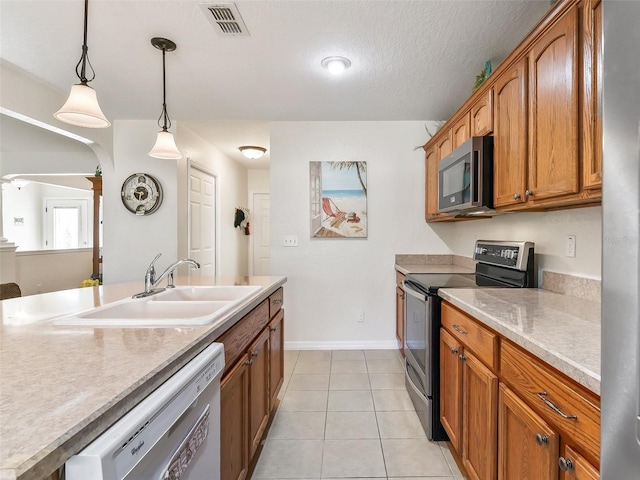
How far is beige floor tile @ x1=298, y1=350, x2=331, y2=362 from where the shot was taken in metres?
3.19

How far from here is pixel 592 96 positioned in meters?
1.17

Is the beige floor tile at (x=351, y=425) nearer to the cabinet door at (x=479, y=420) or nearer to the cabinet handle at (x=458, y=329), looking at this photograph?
the cabinet door at (x=479, y=420)

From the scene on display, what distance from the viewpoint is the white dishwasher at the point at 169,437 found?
1.76 ft

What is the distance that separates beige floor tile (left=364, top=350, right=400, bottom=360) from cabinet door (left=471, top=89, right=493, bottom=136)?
84.5 inches

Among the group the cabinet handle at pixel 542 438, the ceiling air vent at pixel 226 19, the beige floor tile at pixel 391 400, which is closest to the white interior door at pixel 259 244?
the beige floor tile at pixel 391 400

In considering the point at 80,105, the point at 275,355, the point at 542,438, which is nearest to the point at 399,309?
the point at 275,355

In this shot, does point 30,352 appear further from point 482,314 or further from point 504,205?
point 504,205

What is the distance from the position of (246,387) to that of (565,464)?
113cm

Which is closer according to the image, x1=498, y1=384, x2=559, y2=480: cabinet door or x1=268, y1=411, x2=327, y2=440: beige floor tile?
x1=498, y1=384, x2=559, y2=480: cabinet door

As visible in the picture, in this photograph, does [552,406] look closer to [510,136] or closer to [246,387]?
[246,387]

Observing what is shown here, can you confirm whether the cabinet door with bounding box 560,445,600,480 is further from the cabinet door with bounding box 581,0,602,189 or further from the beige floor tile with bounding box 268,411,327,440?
the beige floor tile with bounding box 268,411,327,440

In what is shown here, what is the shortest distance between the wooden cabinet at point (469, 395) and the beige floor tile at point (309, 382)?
3.44 feet

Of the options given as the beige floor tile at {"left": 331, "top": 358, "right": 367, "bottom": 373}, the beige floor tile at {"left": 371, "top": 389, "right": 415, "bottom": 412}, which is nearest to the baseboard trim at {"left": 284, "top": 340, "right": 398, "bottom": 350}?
the beige floor tile at {"left": 331, "top": 358, "right": 367, "bottom": 373}

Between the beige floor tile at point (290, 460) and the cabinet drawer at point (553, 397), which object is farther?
the beige floor tile at point (290, 460)
